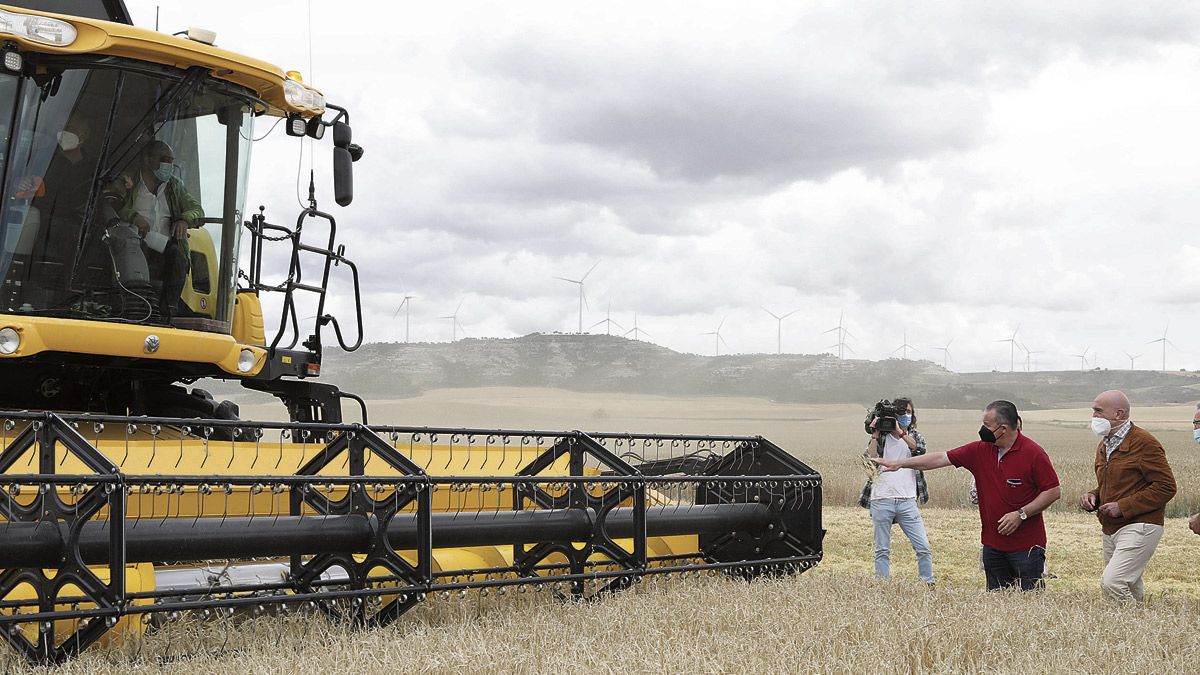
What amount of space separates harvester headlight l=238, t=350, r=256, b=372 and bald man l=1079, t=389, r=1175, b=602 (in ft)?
16.4

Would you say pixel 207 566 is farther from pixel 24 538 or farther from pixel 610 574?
pixel 610 574

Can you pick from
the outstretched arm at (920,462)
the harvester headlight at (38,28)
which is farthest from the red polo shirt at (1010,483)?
the harvester headlight at (38,28)

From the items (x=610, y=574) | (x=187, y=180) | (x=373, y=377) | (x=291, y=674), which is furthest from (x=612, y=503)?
(x=373, y=377)

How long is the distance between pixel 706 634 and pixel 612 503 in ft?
4.18

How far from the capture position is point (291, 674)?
428 centimetres

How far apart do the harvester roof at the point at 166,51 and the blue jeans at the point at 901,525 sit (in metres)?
4.93

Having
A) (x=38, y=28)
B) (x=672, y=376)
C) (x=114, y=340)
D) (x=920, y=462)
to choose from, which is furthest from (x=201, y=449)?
(x=672, y=376)

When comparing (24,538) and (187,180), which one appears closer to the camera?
(24,538)

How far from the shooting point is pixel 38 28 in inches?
241

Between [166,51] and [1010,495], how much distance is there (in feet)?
18.2

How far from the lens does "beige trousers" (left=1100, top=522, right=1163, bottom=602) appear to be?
6961 mm

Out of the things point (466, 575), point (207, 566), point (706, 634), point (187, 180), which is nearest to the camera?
point (706, 634)

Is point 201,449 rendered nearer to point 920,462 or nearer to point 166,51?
point 166,51

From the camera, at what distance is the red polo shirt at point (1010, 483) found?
7.30 meters
